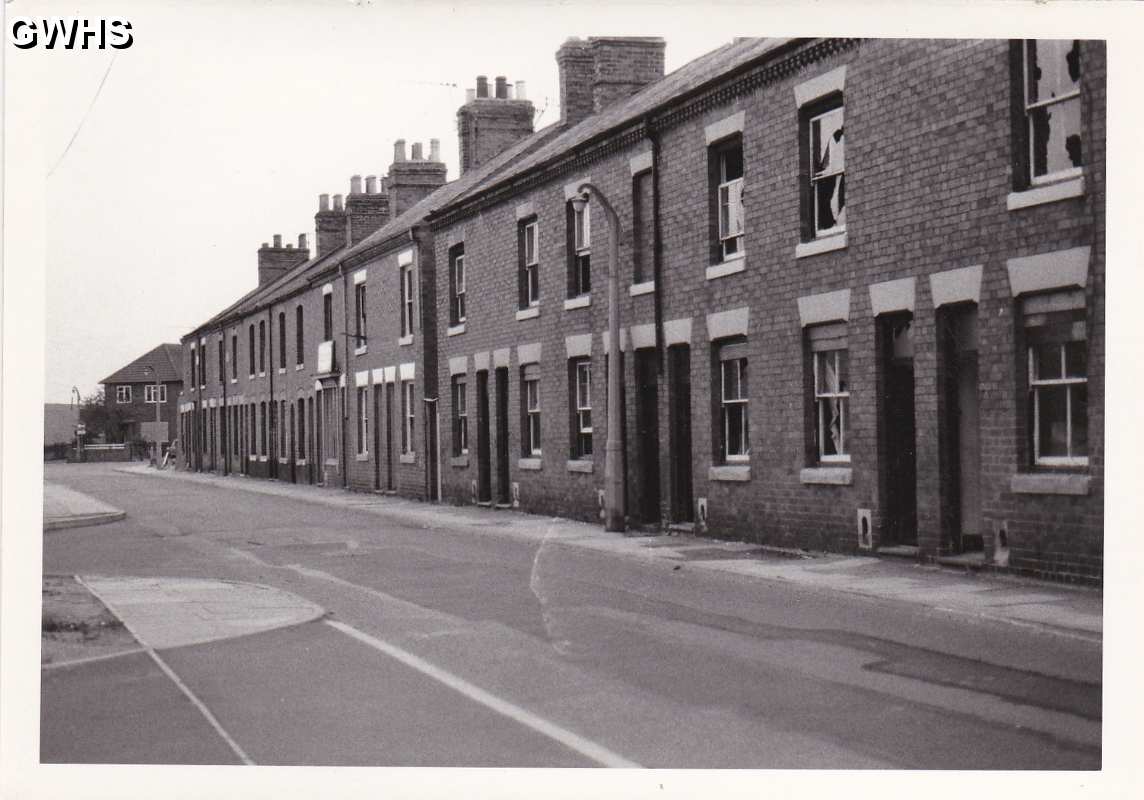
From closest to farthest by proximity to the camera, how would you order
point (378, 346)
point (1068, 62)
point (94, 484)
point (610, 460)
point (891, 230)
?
1. point (1068, 62)
2. point (891, 230)
3. point (610, 460)
4. point (378, 346)
5. point (94, 484)

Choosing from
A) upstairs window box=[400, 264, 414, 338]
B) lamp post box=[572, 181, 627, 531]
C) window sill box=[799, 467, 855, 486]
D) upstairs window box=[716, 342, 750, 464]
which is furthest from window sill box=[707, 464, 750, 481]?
upstairs window box=[400, 264, 414, 338]

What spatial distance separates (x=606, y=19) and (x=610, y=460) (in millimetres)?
12290

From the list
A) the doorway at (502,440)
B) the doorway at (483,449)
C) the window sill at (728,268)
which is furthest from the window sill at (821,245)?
the doorway at (483,449)

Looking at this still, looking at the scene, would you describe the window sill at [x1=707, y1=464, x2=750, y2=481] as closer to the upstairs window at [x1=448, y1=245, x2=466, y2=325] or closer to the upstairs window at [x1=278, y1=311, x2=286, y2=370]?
the upstairs window at [x1=448, y1=245, x2=466, y2=325]

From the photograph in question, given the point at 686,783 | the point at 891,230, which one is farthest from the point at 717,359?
the point at 686,783

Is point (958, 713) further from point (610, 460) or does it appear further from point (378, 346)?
point (378, 346)

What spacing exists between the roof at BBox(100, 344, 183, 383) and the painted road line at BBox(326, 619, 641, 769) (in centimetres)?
6537

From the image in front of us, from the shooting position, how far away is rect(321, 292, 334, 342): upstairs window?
3966cm

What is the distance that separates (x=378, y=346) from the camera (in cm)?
3497

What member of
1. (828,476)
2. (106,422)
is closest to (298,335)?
(828,476)

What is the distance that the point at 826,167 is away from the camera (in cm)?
1664

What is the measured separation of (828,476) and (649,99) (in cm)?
905

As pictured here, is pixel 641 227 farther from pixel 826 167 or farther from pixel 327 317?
pixel 327 317

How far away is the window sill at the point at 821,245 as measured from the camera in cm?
1614
